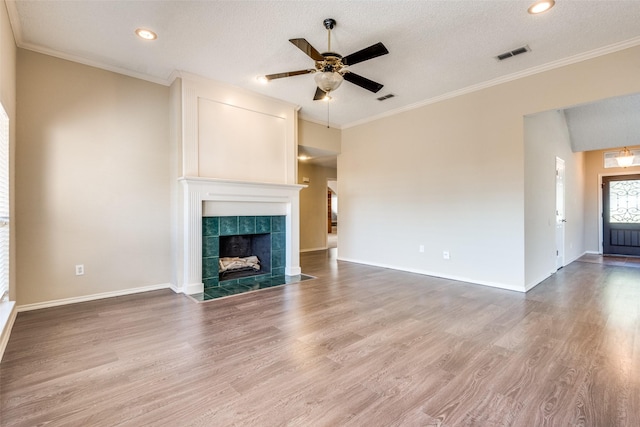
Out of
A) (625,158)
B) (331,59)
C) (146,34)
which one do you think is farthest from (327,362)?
(625,158)

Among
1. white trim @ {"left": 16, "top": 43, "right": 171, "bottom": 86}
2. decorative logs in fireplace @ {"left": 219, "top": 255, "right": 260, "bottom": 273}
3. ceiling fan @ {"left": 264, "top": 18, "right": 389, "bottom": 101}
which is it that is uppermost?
white trim @ {"left": 16, "top": 43, "right": 171, "bottom": 86}

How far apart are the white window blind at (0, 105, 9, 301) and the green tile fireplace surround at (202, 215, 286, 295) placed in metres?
1.88

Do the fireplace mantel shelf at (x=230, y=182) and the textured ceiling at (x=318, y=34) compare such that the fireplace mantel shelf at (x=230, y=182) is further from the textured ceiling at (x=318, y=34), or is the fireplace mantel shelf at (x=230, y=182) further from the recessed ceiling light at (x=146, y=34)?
the recessed ceiling light at (x=146, y=34)

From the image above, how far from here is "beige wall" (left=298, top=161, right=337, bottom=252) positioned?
795 centimetres

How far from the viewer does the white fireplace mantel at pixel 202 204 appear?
12.8 ft

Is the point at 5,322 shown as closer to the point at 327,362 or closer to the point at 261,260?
the point at 327,362

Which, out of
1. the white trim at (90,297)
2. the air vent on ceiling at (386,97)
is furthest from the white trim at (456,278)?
the white trim at (90,297)

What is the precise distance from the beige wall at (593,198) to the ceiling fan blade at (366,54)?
7873 millimetres

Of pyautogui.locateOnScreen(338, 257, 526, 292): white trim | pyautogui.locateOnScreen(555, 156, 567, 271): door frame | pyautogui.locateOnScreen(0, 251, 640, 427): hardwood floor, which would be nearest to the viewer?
pyautogui.locateOnScreen(0, 251, 640, 427): hardwood floor

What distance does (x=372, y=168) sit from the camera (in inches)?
231

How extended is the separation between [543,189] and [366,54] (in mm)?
3777

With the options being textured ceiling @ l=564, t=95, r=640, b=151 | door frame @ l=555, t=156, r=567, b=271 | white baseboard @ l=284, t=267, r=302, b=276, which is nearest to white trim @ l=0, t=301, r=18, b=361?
white baseboard @ l=284, t=267, r=302, b=276

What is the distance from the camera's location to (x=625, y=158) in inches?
257

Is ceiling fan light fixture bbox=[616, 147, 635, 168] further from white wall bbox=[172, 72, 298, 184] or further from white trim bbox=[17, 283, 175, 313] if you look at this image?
white trim bbox=[17, 283, 175, 313]
